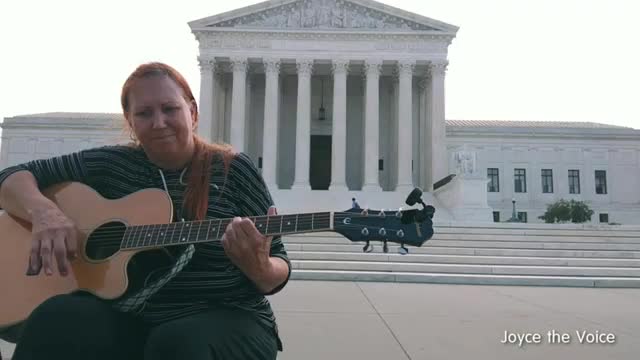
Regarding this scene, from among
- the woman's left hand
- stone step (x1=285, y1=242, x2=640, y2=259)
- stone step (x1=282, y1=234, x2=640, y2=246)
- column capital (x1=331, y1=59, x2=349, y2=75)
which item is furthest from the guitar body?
column capital (x1=331, y1=59, x2=349, y2=75)

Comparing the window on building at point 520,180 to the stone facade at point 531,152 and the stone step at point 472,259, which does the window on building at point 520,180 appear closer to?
the stone facade at point 531,152

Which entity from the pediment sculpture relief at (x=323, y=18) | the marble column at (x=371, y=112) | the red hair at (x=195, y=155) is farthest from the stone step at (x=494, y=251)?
the pediment sculpture relief at (x=323, y=18)

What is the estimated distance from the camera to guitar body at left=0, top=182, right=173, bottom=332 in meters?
2.21

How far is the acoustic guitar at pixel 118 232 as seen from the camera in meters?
2.09

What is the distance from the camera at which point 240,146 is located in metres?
31.2

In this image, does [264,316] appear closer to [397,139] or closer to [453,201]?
[453,201]

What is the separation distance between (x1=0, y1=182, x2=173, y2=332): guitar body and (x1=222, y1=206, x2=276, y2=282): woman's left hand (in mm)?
478

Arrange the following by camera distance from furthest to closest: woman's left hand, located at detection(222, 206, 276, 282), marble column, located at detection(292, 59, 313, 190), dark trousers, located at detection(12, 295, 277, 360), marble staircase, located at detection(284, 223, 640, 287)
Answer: marble column, located at detection(292, 59, 313, 190) → marble staircase, located at detection(284, 223, 640, 287) → woman's left hand, located at detection(222, 206, 276, 282) → dark trousers, located at detection(12, 295, 277, 360)

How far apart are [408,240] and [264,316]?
2.41 ft

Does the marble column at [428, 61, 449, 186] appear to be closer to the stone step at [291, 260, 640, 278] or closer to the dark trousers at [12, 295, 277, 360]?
the stone step at [291, 260, 640, 278]

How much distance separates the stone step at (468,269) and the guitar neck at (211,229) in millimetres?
9814

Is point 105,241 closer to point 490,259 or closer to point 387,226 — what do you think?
point 387,226

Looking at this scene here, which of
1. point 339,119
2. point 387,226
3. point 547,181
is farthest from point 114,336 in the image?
point 547,181

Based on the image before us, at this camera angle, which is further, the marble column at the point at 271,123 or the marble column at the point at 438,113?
the marble column at the point at 438,113
